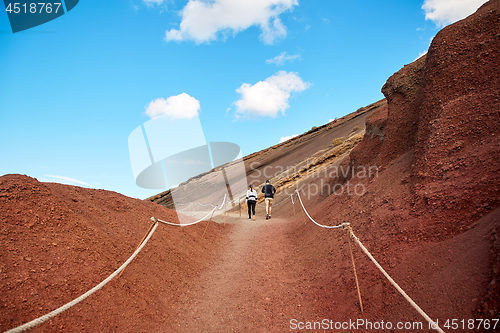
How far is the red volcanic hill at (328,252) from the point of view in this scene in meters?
2.93

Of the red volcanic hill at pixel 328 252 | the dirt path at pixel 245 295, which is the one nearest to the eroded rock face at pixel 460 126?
the red volcanic hill at pixel 328 252

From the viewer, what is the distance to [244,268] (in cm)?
612

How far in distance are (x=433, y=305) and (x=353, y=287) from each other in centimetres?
131

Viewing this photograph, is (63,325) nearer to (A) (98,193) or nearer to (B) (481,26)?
(A) (98,193)

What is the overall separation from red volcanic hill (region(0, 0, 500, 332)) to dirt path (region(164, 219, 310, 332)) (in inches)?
1.1

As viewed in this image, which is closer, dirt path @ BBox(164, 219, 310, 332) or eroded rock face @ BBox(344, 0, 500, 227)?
eroded rock face @ BBox(344, 0, 500, 227)

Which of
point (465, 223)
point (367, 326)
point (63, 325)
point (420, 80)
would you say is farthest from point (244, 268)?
point (420, 80)

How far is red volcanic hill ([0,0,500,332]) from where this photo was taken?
115 inches

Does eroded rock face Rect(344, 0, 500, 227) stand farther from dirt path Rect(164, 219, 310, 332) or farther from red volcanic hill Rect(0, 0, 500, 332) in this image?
dirt path Rect(164, 219, 310, 332)

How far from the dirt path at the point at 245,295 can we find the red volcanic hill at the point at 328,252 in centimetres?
3

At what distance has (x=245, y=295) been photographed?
4660mm

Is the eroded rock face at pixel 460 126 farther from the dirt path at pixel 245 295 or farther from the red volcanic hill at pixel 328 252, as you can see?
the dirt path at pixel 245 295

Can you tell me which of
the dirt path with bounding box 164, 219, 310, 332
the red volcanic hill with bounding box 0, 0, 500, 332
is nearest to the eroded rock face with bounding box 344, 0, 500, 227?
the red volcanic hill with bounding box 0, 0, 500, 332

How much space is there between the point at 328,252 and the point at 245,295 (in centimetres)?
204
